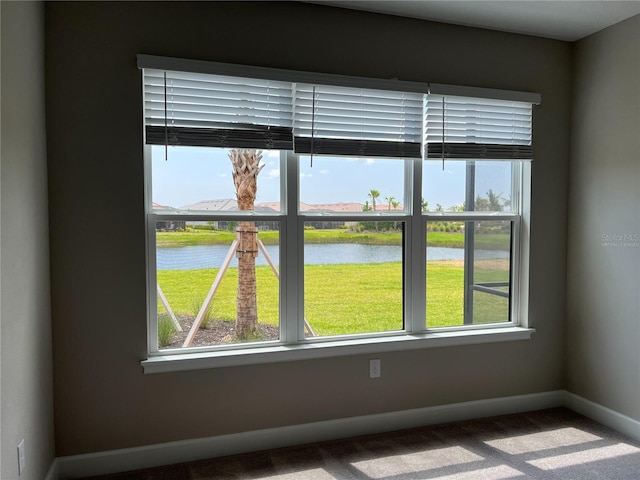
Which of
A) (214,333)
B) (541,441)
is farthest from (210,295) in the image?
(541,441)

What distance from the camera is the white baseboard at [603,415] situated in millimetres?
2848

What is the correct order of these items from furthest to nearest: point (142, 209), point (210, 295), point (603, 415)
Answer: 1. point (603, 415)
2. point (210, 295)
3. point (142, 209)

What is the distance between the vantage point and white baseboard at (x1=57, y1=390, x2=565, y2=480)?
2.41 m

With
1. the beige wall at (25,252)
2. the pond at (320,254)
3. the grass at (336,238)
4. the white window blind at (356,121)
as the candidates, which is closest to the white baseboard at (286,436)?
the beige wall at (25,252)

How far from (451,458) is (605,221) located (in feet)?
5.86

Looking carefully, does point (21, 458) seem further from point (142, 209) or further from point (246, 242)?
point (246, 242)

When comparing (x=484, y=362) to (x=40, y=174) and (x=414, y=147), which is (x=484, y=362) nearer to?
(x=414, y=147)

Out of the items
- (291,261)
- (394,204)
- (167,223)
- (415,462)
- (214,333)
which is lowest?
(415,462)

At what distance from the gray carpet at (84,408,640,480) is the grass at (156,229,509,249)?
1.18 meters

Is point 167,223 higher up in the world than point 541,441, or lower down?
higher up

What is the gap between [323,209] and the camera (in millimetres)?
2846

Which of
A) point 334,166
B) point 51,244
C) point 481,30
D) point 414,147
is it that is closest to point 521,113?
point 481,30

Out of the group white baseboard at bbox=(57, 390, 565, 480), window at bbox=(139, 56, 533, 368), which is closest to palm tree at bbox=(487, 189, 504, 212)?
window at bbox=(139, 56, 533, 368)

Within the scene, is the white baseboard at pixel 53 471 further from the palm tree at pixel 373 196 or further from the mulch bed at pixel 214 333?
the palm tree at pixel 373 196
